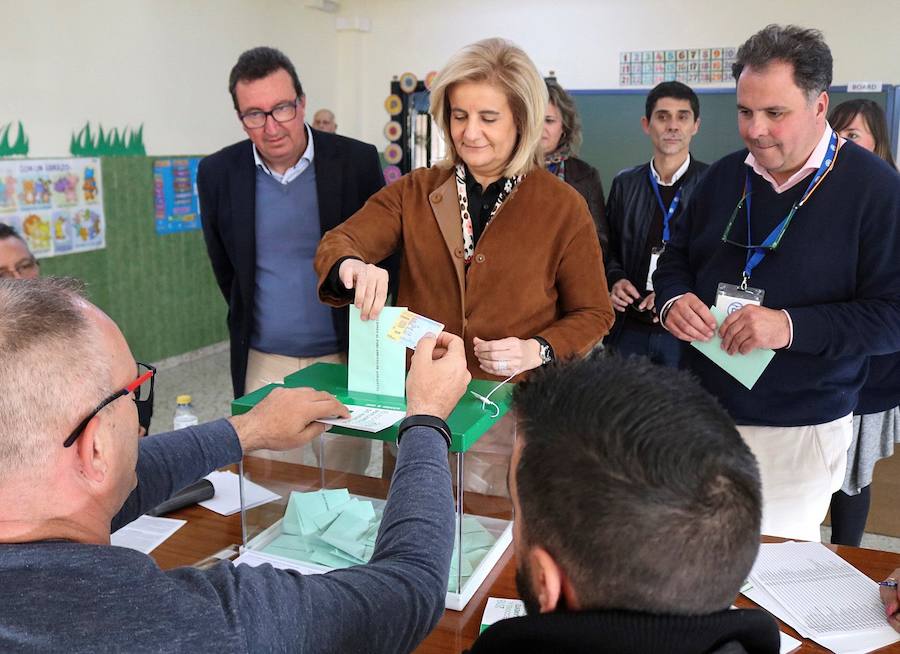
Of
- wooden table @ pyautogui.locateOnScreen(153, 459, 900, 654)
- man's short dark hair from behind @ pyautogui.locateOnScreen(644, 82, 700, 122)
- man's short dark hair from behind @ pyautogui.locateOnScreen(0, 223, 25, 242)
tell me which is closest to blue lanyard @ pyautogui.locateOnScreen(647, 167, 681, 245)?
man's short dark hair from behind @ pyautogui.locateOnScreen(644, 82, 700, 122)

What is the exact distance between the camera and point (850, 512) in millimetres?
2635

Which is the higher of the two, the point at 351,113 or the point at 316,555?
the point at 351,113

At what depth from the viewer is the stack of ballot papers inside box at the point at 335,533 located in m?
1.47

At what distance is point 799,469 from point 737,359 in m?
0.39

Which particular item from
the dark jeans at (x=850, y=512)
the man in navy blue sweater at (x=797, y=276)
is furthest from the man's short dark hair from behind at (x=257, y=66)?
the dark jeans at (x=850, y=512)

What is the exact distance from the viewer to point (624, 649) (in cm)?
68

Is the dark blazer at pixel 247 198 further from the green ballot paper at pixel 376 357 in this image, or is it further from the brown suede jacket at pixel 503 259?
the green ballot paper at pixel 376 357

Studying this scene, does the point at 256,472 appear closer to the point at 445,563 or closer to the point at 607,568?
the point at 445,563

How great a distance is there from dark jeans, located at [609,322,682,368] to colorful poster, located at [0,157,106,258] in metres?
3.35

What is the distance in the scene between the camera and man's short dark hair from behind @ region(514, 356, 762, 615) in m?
0.69

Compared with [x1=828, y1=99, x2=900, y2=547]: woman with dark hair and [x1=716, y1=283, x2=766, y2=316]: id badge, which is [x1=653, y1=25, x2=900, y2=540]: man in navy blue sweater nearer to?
[x1=716, y1=283, x2=766, y2=316]: id badge

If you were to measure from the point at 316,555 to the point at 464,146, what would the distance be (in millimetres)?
1022

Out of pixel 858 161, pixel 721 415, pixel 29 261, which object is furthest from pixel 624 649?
pixel 29 261

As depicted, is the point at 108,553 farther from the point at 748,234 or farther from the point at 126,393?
the point at 748,234
